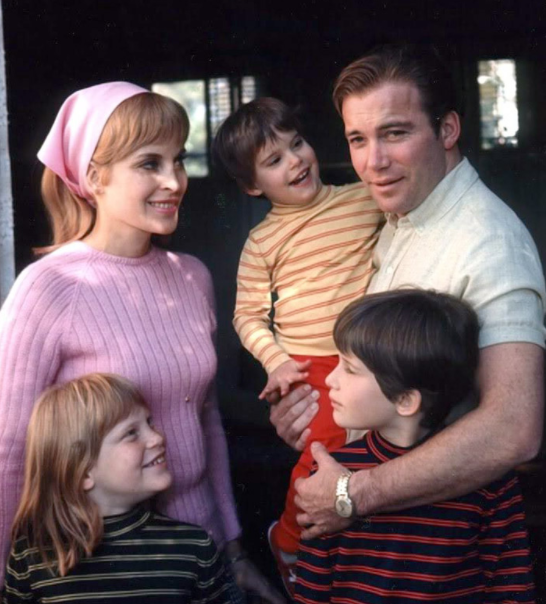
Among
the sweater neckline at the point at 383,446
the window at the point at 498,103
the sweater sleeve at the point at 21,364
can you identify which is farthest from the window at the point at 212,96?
the sweater neckline at the point at 383,446

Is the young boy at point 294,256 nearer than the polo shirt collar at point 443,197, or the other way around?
the polo shirt collar at point 443,197

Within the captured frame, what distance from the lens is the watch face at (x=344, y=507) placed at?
7.80ft

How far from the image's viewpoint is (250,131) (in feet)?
10.4

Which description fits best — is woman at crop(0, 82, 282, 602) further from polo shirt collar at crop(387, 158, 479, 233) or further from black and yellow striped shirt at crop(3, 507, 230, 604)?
polo shirt collar at crop(387, 158, 479, 233)

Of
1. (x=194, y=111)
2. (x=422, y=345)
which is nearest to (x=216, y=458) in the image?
(x=422, y=345)

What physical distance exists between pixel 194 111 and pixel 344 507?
19.7ft

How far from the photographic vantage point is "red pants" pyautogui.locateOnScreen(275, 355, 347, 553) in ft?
9.82

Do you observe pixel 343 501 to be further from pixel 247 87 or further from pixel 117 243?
pixel 247 87

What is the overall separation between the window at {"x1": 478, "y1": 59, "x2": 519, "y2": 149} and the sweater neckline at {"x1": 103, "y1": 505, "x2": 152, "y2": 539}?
6361mm

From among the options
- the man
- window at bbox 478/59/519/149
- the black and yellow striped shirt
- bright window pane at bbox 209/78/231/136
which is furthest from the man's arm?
window at bbox 478/59/519/149

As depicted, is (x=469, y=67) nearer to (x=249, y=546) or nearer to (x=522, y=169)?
(x=522, y=169)

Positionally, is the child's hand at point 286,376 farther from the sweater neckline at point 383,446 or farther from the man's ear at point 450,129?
the man's ear at point 450,129

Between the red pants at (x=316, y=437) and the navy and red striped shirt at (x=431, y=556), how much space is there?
0.54 meters

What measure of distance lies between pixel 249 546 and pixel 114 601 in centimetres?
242
